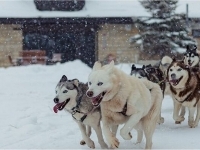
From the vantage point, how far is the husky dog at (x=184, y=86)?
769 cm

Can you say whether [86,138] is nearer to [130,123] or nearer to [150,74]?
[130,123]

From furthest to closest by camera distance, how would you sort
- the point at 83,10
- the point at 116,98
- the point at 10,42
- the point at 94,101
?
the point at 83,10
the point at 10,42
the point at 116,98
the point at 94,101

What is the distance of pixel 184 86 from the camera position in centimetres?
785

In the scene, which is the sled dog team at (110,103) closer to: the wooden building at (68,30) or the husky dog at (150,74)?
the husky dog at (150,74)

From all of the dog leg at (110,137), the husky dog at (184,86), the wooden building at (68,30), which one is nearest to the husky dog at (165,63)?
the husky dog at (184,86)

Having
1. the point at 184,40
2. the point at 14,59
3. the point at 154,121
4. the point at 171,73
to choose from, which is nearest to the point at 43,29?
the point at 14,59

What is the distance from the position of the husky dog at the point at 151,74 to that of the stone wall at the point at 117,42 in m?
17.1

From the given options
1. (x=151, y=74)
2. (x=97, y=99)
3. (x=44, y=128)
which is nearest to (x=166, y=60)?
(x=151, y=74)

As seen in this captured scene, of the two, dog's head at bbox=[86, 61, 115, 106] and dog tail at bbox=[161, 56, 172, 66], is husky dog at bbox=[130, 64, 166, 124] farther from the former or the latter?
dog's head at bbox=[86, 61, 115, 106]

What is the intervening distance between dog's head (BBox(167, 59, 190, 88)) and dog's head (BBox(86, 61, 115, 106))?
2434 millimetres

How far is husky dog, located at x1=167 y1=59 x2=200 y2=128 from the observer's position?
303 inches

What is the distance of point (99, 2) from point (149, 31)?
4439 millimetres

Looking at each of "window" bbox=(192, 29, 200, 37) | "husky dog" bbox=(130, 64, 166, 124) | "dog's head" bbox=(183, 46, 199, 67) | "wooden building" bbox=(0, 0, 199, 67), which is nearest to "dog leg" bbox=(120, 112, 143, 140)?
"husky dog" bbox=(130, 64, 166, 124)

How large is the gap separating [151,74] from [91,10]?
17471 mm
